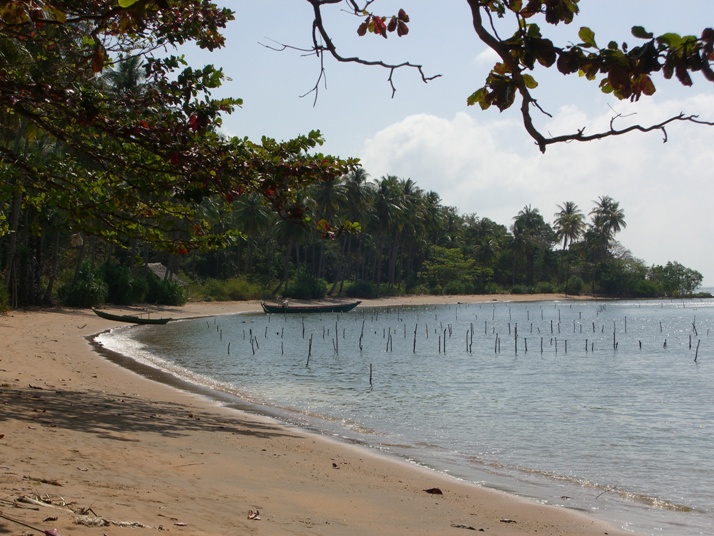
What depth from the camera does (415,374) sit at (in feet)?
86.6

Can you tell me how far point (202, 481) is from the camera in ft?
25.6

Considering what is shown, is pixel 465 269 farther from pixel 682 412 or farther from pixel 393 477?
pixel 393 477

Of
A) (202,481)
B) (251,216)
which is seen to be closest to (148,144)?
(202,481)

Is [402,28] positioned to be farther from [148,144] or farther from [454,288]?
[454,288]

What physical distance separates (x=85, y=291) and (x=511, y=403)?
3195 cm

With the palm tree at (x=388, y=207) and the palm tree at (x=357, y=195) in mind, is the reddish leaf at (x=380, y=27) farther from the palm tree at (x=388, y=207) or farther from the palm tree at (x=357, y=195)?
the palm tree at (x=388, y=207)

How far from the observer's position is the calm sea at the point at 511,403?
11062mm

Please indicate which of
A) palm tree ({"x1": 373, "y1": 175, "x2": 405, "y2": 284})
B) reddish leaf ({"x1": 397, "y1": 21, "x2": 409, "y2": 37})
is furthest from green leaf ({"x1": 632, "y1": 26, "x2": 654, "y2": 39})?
palm tree ({"x1": 373, "y1": 175, "x2": 405, "y2": 284})

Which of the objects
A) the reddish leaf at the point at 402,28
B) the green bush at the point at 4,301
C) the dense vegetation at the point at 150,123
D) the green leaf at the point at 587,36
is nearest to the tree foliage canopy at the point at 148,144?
the dense vegetation at the point at 150,123

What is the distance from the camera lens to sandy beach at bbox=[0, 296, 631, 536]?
5816mm

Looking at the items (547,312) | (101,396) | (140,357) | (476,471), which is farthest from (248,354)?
(547,312)

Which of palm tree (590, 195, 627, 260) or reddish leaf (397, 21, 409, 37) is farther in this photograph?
palm tree (590, 195, 627, 260)

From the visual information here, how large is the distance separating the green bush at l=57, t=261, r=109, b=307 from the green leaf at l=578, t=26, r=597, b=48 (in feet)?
144

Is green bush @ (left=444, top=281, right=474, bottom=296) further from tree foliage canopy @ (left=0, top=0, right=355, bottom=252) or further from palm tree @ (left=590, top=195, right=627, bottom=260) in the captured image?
tree foliage canopy @ (left=0, top=0, right=355, bottom=252)
